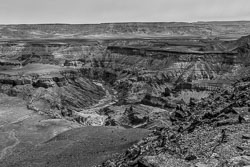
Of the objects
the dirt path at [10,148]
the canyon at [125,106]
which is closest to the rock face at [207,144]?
the canyon at [125,106]

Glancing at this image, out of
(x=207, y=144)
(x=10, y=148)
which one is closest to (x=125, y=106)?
(x=10, y=148)

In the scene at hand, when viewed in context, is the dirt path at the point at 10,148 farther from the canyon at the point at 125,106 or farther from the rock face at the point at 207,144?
the rock face at the point at 207,144

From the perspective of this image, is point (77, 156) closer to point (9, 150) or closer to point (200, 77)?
point (9, 150)

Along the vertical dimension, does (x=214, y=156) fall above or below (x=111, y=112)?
above

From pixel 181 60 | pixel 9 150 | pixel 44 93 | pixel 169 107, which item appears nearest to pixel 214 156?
pixel 9 150

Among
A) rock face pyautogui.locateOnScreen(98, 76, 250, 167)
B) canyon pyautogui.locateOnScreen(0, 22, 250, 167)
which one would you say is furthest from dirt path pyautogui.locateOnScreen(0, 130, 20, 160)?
rock face pyautogui.locateOnScreen(98, 76, 250, 167)

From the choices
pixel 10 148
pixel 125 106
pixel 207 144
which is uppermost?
pixel 207 144

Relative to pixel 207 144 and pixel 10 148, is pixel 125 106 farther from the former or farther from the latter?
pixel 207 144

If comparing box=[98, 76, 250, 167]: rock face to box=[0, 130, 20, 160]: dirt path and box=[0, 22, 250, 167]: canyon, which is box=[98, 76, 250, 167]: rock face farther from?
box=[0, 130, 20, 160]: dirt path
